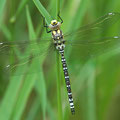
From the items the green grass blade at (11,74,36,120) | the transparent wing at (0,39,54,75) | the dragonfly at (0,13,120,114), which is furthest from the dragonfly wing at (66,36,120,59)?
the green grass blade at (11,74,36,120)

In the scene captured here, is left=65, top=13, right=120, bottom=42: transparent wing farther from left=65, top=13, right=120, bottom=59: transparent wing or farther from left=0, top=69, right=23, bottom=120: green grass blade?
left=0, top=69, right=23, bottom=120: green grass blade

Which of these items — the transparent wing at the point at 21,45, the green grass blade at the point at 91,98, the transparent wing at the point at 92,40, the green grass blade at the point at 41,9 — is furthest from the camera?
the green grass blade at the point at 91,98

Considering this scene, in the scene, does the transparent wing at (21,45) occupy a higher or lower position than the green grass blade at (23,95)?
higher

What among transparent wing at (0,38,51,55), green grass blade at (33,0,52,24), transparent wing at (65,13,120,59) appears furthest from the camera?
transparent wing at (65,13,120,59)

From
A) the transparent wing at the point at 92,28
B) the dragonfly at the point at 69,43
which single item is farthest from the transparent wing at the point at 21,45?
the transparent wing at the point at 92,28

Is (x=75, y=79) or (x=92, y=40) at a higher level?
(x=92, y=40)

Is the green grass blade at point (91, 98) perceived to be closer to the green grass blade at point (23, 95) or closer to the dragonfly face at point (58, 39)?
the dragonfly face at point (58, 39)

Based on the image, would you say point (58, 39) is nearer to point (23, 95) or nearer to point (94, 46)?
point (94, 46)

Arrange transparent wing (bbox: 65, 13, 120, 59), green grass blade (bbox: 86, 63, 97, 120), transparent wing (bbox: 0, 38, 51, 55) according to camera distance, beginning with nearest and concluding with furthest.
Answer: transparent wing (bbox: 0, 38, 51, 55), transparent wing (bbox: 65, 13, 120, 59), green grass blade (bbox: 86, 63, 97, 120)

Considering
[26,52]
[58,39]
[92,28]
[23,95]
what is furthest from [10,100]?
[92,28]
